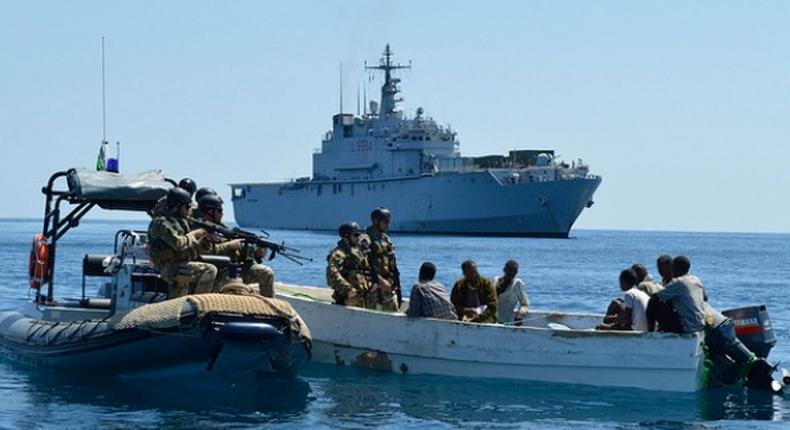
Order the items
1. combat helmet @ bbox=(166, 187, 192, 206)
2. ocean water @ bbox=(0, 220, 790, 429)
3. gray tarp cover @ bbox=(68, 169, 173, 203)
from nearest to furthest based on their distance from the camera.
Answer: ocean water @ bbox=(0, 220, 790, 429) < combat helmet @ bbox=(166, 187, 192, 206) < gray tarp cover @ bbox=(68, 169, 173, 203)

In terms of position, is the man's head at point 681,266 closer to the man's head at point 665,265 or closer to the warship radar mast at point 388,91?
the man's head at point 665,265

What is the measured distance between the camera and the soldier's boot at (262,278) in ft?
49.3

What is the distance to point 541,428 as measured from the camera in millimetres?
13297

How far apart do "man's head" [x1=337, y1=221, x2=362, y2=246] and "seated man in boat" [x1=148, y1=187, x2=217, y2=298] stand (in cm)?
216

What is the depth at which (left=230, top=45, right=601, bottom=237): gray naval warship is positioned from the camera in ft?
297

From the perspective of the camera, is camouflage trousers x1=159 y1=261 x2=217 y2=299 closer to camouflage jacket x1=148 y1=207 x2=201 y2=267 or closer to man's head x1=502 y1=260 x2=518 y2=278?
camouflage jacket x1=148 y1=207 x2=201 y2=267

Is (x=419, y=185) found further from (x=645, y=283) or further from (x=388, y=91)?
(x=645, y=283)

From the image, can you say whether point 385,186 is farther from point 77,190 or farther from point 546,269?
point 77,190

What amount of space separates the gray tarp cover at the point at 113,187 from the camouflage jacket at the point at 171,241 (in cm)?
240

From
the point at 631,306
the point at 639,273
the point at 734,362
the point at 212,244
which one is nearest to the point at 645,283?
the point at 639,273

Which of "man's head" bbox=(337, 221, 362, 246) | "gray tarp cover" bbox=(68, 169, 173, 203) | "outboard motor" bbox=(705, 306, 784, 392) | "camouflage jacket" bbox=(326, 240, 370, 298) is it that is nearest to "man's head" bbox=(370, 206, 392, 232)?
"man's head" bbox=(337, 221, 362, 246)

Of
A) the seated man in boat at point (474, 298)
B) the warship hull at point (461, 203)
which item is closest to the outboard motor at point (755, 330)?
the seated man in boat at point (474, 298)

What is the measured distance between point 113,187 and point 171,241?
291 cm

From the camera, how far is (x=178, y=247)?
46.0 ft
